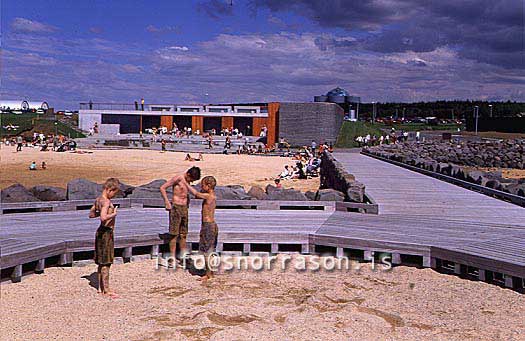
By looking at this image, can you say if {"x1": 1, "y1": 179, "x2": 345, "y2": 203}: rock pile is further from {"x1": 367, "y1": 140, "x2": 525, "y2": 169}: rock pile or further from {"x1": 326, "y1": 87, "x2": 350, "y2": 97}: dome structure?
{"x1": 326, "y1": 87, "x2": 350, "y2": 97}: dome structure

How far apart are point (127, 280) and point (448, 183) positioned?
11.6 m

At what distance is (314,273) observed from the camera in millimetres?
8391

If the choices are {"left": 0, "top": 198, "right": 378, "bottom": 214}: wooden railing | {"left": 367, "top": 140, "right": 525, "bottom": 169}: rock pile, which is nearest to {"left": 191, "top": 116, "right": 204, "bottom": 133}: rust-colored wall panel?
{"left": 367, "top": 140, "right": 525, "bottom": 169}: rock pile

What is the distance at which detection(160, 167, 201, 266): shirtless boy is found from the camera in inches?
325

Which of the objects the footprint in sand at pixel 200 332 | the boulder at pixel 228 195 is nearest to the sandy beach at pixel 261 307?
the footprint in sand at pixel 200 332

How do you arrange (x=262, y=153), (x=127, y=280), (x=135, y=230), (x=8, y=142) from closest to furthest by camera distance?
(x=127, y=280)
(x=135, y=230)
(x=262, y=153)
(x=8, y=142)

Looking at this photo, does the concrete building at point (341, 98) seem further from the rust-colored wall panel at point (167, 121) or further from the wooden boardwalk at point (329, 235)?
the wooden boardwalk at point (329, 235)

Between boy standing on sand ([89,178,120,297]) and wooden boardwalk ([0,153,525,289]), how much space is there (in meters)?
1.24

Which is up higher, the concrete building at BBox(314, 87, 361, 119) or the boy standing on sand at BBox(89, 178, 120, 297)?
the concrete building at BBox(314, 87, 361, 119)

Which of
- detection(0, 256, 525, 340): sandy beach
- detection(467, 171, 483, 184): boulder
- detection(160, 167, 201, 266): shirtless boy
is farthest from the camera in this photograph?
detection(467, 171, 483, 184): boulder

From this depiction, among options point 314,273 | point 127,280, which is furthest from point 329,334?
point 127,280

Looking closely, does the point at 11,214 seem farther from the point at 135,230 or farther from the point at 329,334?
the point at 329,334

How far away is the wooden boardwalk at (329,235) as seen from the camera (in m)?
7.87

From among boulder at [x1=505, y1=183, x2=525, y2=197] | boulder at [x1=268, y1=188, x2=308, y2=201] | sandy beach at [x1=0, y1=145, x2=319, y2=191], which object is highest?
boulder at [x1=505, y1=183, x2=525, y2=197]
